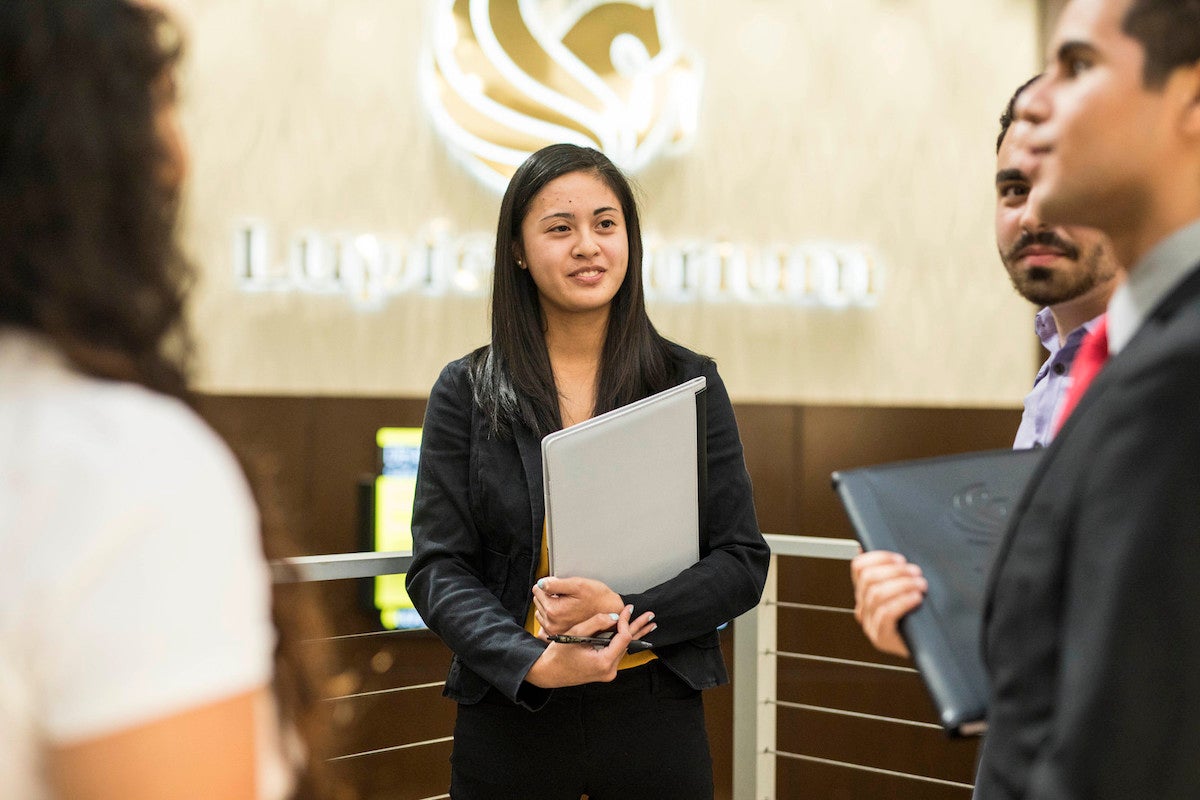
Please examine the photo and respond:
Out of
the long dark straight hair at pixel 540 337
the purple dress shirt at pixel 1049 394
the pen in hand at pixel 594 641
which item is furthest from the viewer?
the long dark straight hair at pixel 540 337

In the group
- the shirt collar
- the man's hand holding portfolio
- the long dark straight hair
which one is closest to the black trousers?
the man's hand holding portfolio

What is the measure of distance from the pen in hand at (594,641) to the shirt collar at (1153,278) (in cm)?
87

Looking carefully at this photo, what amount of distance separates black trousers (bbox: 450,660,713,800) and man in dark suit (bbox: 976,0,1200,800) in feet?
2.92

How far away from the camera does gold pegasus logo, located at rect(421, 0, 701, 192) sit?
445 cm

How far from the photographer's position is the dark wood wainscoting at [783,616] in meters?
4.28

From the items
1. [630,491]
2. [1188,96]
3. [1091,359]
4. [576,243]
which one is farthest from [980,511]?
[576,243]

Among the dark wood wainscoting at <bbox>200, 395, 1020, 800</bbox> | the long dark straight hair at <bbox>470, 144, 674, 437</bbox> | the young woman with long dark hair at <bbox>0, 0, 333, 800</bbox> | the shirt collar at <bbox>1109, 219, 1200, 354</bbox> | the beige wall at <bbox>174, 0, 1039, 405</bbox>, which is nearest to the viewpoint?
the young woman with long dark hair at <bbox>0, 0, 333, 800</bbox>

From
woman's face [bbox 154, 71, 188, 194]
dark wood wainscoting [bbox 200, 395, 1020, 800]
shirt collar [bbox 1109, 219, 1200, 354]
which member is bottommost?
dark wood wainscoting [bbox 200, 395, 1020, 800]

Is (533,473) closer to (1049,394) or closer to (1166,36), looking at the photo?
(1049,394)

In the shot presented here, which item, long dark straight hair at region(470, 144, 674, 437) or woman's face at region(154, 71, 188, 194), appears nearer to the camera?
woman's face at region(154, 71, 188, 194)

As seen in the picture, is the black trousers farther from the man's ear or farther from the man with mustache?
the man's ear

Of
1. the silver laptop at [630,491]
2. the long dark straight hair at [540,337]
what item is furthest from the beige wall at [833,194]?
the silver laptop at [630,491]

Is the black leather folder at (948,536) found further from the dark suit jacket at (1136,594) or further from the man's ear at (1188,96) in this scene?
the man's ear at (1188,96)

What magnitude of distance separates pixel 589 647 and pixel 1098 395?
3.13ft
